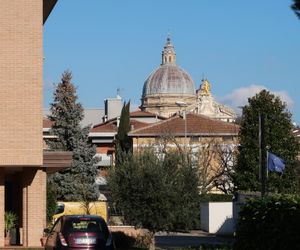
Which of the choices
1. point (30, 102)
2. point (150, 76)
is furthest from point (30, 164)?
point (150, 76)

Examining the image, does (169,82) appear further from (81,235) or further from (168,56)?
(81,235)

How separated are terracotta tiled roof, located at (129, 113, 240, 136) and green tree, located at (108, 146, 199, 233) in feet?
149

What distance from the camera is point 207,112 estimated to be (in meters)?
146

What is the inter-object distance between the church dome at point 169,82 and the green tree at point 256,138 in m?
121

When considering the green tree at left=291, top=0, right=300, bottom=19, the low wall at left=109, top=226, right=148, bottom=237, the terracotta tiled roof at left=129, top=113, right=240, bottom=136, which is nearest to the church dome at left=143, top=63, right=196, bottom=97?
the terracotta tiled roof at left=129, top=113, right=240, bottom=136

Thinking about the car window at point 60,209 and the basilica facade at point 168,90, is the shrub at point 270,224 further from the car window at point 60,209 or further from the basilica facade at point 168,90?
the basilica facade at point 168,90

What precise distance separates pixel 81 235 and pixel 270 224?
6.83 meters

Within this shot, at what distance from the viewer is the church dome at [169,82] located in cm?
17188

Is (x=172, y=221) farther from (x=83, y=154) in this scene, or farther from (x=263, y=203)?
(x=83, y=154)

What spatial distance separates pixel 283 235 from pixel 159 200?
13503mm

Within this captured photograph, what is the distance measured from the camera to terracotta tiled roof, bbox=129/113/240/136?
80.3 metres

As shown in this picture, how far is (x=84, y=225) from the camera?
2344cm

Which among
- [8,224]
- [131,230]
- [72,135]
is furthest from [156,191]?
[72,135]

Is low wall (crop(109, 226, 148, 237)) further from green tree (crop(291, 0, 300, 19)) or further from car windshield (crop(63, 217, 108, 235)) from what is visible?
green tree (crop(291, 0, 300, 19))
